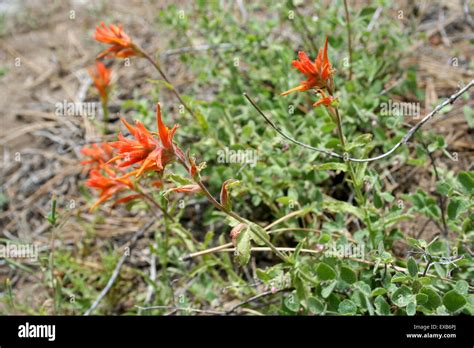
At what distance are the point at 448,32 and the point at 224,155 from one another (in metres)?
1.67

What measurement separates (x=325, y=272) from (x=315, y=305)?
0.12 metres

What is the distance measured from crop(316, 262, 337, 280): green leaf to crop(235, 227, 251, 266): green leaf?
36 cm

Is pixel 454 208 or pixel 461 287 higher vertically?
pixel 454 208

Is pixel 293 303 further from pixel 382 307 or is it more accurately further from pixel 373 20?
pixel 373 20

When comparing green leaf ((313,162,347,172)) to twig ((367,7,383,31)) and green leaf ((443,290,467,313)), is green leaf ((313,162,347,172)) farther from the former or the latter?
twig ((367,7,383,31))

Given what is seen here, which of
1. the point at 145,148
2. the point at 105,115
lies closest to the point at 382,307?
the point at 145,148

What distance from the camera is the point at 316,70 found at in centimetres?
178

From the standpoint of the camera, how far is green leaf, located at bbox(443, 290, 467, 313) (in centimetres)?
177

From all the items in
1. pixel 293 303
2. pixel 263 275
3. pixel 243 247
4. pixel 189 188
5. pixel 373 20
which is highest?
pixel 373 20

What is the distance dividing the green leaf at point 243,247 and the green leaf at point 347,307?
42 centimetres

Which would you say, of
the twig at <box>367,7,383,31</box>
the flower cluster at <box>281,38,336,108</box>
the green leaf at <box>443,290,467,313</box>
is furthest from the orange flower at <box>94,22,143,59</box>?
the green leaf at <box>443,290,467,313</box>

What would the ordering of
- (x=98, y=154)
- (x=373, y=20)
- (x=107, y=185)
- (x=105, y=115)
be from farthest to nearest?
1. (x=105, y=115)
2. (x=373, y=20)
3. (x=98, y=154)
4. (x=107, y=185)

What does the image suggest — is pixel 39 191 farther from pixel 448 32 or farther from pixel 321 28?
pixel 448 32
